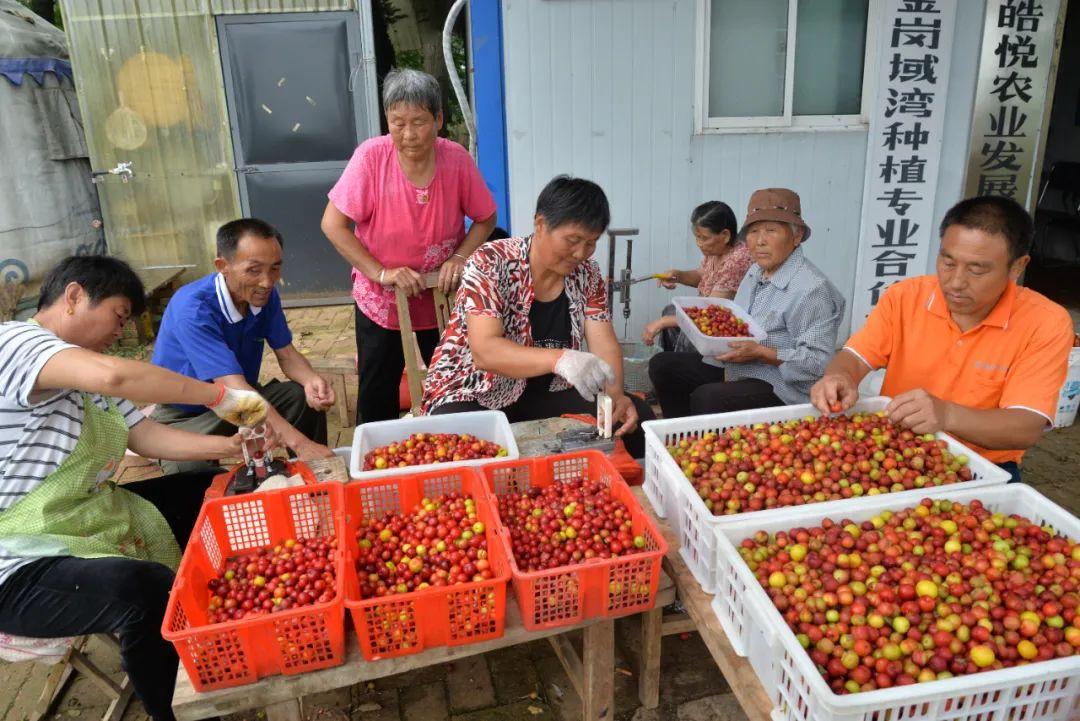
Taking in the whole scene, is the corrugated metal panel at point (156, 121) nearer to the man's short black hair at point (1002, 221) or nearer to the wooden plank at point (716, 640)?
the wooden plank at point (716, 640)

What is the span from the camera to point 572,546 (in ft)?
6.17

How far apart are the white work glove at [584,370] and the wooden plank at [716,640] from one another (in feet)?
1.99

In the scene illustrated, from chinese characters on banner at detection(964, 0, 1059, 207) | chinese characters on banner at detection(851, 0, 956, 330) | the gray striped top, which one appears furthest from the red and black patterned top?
chinese characters on banner at detection(964, 0, 1059, 207)

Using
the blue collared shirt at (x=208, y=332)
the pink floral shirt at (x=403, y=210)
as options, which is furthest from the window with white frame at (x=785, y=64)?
the blue collared shirt at (x=208, y=332)

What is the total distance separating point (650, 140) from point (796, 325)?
2345mm

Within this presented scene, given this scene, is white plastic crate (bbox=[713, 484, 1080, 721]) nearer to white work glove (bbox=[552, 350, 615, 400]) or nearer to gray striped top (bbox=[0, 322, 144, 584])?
white work glove (bbox=[552, 350, 615, 400])

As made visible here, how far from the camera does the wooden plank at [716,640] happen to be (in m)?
1.58

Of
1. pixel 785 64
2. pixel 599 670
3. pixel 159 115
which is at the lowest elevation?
pixel 599 670

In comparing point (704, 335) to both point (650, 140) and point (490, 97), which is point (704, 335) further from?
point (490, 97)

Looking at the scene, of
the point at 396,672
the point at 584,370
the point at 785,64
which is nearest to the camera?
the point at 396,672

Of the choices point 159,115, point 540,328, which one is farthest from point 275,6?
point 540,328

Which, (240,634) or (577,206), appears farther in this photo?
(577,206)

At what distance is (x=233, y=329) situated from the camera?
121 inches

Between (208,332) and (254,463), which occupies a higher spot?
(208,332)
